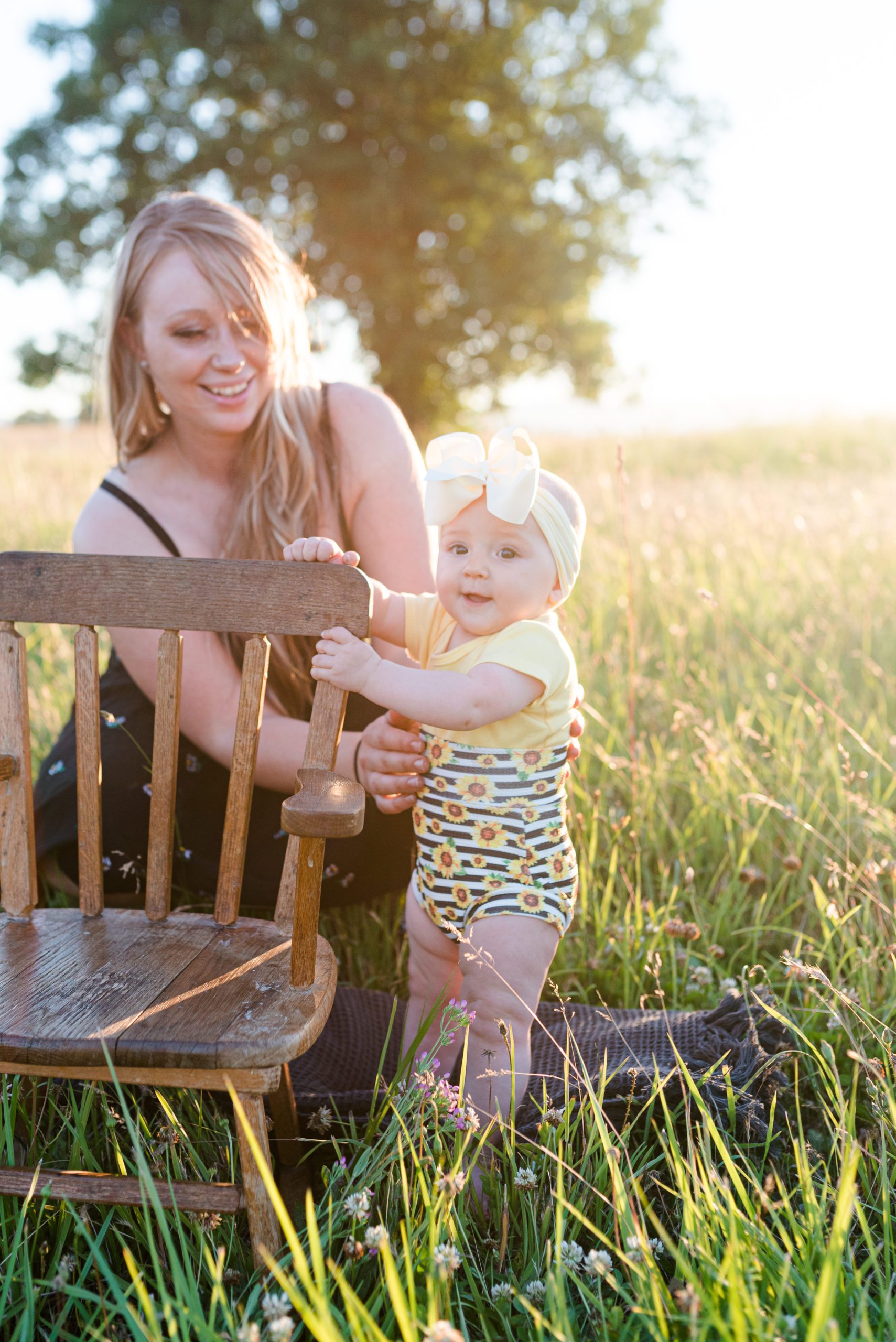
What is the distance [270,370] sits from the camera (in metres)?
2.52

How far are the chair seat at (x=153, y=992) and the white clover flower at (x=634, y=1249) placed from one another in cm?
56

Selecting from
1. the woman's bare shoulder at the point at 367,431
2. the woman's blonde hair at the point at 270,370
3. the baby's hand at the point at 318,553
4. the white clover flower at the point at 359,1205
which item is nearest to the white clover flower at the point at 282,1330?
the white clover flower at the point at 359,1205

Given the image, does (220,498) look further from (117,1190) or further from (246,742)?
(117,1190)

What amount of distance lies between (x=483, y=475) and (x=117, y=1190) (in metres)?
1.38

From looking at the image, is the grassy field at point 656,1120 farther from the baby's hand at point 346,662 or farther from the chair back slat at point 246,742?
the baby's hand at point 346,662

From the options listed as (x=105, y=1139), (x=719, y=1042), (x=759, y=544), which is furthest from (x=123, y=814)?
(x=759, y=544)

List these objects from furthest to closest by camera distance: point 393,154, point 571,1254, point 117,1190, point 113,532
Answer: point 393,154 → point 113,532 → point 117,1190 → point 571,1254

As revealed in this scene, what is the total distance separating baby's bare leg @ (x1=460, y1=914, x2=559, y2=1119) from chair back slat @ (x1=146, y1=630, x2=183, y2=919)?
26.2 inches

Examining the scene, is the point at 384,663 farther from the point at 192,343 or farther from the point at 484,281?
the point at 484,281

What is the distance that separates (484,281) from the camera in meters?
14.2

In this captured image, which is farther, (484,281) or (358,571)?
(484,281)

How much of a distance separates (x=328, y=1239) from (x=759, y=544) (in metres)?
4.50

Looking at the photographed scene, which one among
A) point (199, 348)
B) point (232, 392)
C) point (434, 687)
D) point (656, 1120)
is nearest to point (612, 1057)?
point (656, 1120)

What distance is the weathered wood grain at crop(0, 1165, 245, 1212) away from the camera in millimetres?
1521
